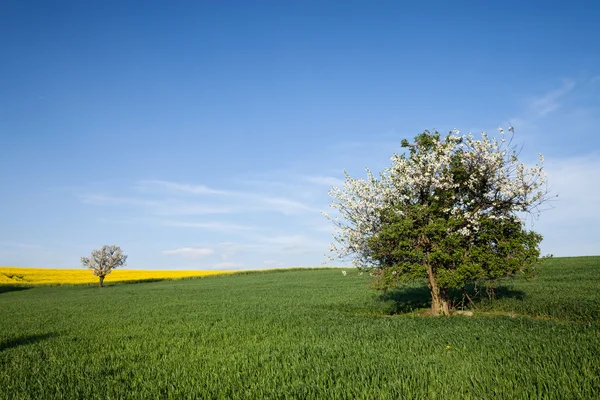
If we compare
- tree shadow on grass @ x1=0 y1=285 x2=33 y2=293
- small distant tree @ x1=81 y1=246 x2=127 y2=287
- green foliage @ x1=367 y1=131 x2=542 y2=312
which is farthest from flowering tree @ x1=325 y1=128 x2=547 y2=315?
tree shadow on grass @ x1=0 y1=285 x2=33 y2=293

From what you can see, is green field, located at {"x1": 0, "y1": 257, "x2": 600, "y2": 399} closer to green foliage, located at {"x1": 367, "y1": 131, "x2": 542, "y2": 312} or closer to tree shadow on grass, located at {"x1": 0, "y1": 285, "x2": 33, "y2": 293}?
green foliage, located at {"x1": 367, "y1": 131, "x2": 542, "y2": 312}

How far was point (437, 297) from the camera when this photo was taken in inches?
762

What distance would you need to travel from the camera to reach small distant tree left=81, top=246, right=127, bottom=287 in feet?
218

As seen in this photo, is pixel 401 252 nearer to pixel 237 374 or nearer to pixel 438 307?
pixel 438 307

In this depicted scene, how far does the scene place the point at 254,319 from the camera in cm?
1992

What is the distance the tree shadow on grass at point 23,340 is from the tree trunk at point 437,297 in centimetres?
1804

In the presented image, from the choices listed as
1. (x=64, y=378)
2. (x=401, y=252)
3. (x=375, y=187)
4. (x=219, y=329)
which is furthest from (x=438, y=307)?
(x=64, y=378)

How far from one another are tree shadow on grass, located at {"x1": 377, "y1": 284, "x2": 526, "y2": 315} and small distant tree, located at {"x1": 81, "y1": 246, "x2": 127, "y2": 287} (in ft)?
180

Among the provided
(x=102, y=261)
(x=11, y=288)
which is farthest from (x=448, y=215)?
(x=11, y=288)

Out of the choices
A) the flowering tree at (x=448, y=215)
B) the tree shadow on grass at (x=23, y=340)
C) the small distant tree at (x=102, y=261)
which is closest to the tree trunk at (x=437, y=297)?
the flowering tree at (x=448, y=215)

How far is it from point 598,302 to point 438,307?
8.94 meters

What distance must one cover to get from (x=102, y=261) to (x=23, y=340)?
55324mm

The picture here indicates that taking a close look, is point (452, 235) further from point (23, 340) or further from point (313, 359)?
point (23, 340)

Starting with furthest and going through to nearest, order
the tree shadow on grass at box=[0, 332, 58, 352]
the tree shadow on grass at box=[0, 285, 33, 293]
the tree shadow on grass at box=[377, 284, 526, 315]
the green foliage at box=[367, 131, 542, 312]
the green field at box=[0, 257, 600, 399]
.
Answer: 1. the tree shadow on grass at box=[0, 285, 33, 293]
2. the tree shadow on grass at box=[377, 284, 526, 315]
3. the green foliage at box=[367, 131, 542, 312]
4. the tree shadow on grass at box=[0, 332, 58, 352]
5. the green field at box=[0, 257, 600, 399]
